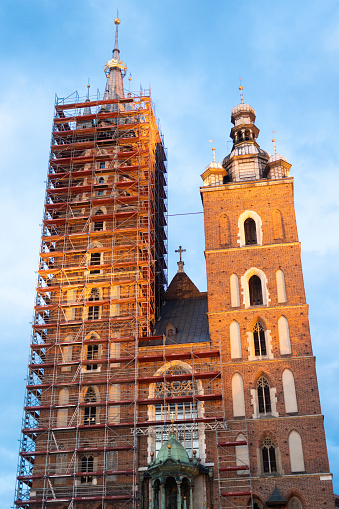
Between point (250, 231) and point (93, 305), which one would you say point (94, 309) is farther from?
point (250, 231)

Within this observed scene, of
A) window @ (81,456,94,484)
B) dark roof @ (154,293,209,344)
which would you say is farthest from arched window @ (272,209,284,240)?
window @ (81,456,94,484)

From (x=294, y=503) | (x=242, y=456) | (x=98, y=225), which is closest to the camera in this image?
(x=294, y=503)

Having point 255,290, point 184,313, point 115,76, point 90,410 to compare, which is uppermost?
point 115,76

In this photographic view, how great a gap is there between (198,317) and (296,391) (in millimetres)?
8139

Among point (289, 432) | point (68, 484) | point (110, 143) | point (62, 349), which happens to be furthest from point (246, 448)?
point (110, 143)

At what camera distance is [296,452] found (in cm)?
3228

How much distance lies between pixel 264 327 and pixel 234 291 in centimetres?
258

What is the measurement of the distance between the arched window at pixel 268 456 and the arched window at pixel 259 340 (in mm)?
4374

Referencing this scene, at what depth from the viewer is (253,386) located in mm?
34219

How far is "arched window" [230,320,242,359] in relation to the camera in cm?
3522

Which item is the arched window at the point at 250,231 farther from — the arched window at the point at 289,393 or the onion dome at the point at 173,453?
the onion dome at the point at 173,453

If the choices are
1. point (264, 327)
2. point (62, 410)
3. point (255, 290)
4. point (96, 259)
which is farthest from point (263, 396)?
point (96, 259)

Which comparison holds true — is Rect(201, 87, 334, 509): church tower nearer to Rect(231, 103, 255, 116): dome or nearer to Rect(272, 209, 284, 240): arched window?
Rect(272, 209, 284, 240): arched window

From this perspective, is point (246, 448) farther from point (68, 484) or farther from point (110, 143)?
point (110, 143)
